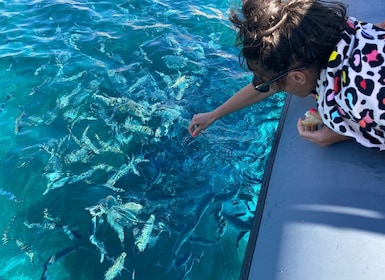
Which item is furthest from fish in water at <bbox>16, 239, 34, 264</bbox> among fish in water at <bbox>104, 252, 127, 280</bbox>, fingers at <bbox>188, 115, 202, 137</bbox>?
fingers at <bbox>188, 115, 202, 137</bbox>

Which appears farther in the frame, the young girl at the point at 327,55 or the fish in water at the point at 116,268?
the fish in water at the point at 116,268

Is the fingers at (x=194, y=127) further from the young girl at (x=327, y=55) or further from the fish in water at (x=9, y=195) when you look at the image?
the fish in water at (x=9, y=195)

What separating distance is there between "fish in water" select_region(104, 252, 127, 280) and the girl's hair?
6.75 ft

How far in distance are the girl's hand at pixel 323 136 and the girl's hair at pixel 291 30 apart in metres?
0.45

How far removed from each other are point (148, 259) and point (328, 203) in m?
1.74

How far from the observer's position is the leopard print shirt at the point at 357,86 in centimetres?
193

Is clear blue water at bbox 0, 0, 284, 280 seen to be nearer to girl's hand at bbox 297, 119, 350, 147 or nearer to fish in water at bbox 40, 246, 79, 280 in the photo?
fish in water at bbox 40, 246, 79, 280

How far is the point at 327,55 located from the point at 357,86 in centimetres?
27

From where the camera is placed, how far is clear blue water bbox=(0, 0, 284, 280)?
330 cm

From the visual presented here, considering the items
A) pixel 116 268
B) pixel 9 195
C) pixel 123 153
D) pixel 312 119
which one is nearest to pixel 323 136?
pixel 312 119

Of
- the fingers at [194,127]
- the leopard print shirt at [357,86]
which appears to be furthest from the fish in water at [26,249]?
the leopard print shirt at [357,86]

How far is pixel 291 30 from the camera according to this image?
79.2 inches

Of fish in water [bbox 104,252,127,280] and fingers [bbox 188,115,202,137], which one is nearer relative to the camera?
fish in water [bbox 104,252,127,280]

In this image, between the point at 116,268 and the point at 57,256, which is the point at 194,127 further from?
the point at 57,256
